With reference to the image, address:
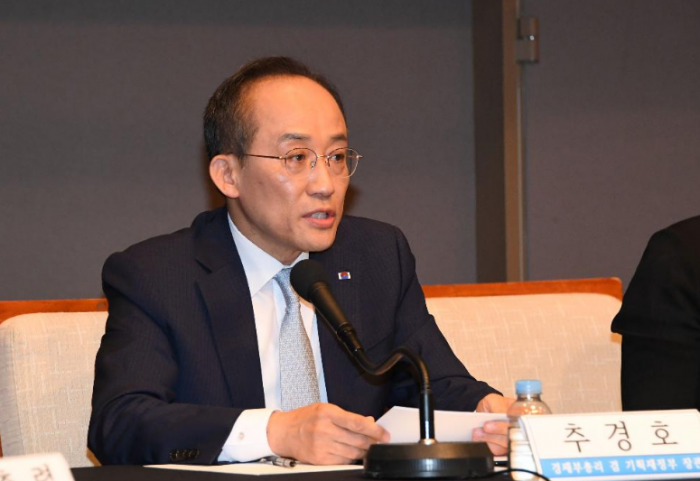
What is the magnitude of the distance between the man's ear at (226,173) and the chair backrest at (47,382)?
0.45 meters

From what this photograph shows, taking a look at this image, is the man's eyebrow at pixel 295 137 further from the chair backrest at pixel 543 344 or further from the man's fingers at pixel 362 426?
the man's fingers at pixel 362 426

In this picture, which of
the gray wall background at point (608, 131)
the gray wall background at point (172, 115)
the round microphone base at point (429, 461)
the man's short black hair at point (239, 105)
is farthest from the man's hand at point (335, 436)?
the gray wall background at point (608, 131)

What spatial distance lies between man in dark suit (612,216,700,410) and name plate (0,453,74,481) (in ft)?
3.95

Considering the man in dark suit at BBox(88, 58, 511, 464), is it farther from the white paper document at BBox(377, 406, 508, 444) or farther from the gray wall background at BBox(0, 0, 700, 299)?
the gray wall background at BBox(0, 0, 700, 299)

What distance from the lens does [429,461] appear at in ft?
4.74

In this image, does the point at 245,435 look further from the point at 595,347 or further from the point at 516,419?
the point at 595,347

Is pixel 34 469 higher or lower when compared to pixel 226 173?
lower

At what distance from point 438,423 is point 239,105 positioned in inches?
42.2

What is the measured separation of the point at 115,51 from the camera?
161 inches

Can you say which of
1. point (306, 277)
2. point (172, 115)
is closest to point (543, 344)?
point (306, 277)

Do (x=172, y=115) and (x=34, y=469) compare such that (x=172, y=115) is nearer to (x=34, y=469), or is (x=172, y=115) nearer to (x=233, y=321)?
(x=233, y=321)

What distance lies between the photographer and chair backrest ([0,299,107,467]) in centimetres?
229

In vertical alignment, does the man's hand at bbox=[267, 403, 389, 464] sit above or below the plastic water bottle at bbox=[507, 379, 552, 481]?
below

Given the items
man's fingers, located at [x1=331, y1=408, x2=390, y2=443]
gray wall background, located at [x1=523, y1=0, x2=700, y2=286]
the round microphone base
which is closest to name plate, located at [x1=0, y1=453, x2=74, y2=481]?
the round microphone base
